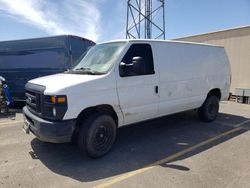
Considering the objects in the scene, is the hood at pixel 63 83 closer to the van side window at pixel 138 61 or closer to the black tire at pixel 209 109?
the van side window at pixel 138 61

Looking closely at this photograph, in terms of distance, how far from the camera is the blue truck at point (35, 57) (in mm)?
8961

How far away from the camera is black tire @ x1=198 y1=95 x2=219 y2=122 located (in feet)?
23.5

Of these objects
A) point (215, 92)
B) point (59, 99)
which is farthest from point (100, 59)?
point (215, 92)

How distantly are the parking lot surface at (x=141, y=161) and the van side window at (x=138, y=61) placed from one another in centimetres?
163

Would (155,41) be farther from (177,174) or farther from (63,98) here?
(177,174)

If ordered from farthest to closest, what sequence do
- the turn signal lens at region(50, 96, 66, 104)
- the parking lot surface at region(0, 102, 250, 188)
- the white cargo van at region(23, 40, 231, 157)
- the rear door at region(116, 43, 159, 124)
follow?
the rear door at region(116, 43, 159, 124) < the white cargo van at region(23, 40, 231, 157) < the turn signal lens at region(50, 96, 66, 104) < the parking lot surface at region(0, 102, 250, 188)

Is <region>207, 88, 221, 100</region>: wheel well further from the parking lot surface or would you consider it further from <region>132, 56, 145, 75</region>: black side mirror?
<region>132, 56, 145, 75</region>: black side mirror

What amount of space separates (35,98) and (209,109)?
16.8 ft

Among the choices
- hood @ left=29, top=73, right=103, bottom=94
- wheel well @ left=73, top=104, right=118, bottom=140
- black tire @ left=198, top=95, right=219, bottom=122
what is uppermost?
hood @ left=29, top=73, right=103, bottom=94

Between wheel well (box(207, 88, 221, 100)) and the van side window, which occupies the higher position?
the van side window

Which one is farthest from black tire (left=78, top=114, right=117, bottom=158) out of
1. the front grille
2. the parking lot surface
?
the front grille

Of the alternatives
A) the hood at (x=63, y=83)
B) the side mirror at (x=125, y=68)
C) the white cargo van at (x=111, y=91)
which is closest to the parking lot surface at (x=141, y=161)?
the white cargo van at (x=111, y=91)

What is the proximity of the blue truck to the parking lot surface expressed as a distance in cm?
325

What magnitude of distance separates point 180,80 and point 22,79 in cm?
643
